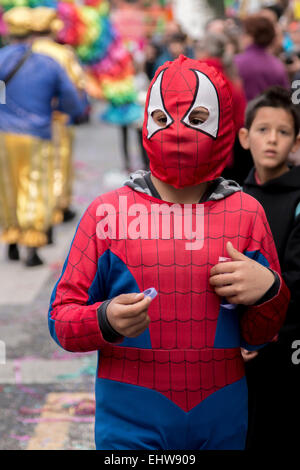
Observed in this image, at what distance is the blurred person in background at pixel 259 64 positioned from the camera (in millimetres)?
5230

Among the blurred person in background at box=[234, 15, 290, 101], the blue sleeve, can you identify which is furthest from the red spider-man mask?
the blue sleeve

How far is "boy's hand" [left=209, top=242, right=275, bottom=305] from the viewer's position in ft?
5.57

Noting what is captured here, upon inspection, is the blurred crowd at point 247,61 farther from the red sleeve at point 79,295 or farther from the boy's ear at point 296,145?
the red sleeve at point 79,295

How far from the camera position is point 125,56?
8945 mm

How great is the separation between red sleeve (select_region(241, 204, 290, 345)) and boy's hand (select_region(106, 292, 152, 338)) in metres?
0.32

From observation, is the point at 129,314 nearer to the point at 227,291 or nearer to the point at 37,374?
the point at 227,291

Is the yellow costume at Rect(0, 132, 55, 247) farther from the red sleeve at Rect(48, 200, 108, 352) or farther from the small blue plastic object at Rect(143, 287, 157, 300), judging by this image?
the small blue plastic object at Rect(143, 287, 157, 300)

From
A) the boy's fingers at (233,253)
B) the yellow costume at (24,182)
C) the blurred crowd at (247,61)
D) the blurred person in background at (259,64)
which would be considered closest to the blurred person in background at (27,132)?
the yellow costume at (24,182)

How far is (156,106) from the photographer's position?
1771mm

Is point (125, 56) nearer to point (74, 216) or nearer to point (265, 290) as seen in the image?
point (74, 216)

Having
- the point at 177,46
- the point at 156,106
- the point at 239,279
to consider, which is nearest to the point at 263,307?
the point at 239,279

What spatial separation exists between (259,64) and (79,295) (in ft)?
12.7

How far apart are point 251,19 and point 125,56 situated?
3583 millimetres

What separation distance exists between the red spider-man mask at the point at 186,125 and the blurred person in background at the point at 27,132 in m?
3.55
